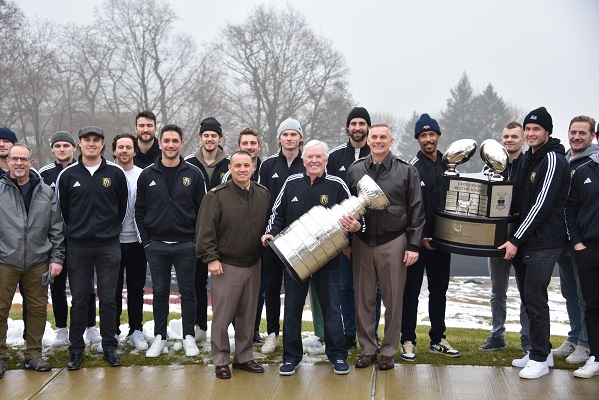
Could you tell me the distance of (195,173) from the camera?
263 inches

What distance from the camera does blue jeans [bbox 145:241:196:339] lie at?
654 centimetres

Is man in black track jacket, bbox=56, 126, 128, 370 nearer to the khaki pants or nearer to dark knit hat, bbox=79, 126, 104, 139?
dark knit hat, bbox=79, 126, 104, 139

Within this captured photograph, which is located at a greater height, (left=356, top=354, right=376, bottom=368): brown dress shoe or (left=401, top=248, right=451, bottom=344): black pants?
(left=401, top=248, right=451, bottom=344): black pants

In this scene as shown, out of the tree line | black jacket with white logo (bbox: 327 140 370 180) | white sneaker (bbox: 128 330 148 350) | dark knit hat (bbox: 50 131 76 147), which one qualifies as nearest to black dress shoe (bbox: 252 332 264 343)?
white sneaker (bbox: 128 330 148 350)

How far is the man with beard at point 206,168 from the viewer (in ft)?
23.8

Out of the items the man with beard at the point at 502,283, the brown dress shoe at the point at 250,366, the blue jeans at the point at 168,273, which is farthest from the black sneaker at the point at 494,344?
the blue jeans at the point at 168,273

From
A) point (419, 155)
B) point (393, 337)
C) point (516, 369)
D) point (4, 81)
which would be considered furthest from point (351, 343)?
point (4, 81)

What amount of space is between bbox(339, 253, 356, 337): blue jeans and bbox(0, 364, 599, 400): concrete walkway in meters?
0.84

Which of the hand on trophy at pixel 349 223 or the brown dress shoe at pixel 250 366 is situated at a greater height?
the hand on trophy at pixel 349 223

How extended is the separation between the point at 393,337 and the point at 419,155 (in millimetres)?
1963

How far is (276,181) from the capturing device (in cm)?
688

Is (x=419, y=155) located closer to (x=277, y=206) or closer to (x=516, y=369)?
(x=277, y=206)

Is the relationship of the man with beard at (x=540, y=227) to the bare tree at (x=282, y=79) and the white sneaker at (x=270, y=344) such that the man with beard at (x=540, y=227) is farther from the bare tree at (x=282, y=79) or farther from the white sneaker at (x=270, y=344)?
the bare tree at (x=282, y=79)

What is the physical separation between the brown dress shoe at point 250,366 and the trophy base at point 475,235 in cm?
226
